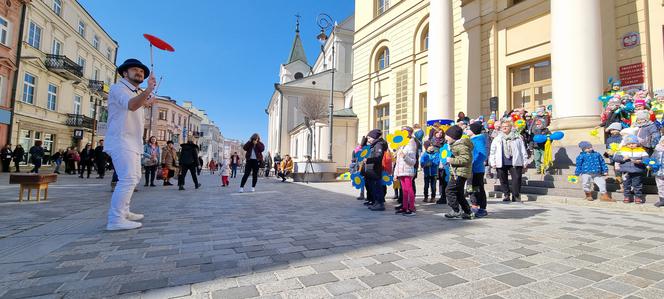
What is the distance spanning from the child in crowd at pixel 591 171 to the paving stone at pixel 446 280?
640cm

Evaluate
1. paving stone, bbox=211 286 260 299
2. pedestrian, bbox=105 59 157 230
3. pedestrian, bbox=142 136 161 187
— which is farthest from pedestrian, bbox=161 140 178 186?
paving stone, bbox=211 286 260 299

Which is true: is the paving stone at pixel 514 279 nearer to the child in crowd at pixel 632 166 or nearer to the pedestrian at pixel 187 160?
the child in crowd at pixel 632 166

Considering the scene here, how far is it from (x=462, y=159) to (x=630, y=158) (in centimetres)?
427

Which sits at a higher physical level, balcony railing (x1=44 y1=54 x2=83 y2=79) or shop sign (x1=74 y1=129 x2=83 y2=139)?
balcony railing (x1=44 y1=54 x2=83 y2=79)

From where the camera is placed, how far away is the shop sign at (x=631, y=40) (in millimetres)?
9406

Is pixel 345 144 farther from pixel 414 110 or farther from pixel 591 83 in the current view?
pixel 591 83

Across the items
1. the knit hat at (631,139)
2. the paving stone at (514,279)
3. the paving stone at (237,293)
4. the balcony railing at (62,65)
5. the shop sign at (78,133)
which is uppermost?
the balcony railing at (62,65)

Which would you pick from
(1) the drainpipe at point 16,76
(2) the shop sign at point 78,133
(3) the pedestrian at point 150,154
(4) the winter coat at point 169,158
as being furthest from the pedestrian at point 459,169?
(2) the shop sign at point 78,133

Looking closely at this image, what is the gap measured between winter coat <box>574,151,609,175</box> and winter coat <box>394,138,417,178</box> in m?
4.23

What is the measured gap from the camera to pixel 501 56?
13297 millimetres

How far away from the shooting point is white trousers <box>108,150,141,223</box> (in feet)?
12.4

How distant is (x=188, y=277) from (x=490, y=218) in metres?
4.80

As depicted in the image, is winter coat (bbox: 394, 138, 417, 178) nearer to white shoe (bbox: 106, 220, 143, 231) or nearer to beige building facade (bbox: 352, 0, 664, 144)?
white shoe (bbox: 106, 220, 143, 231)

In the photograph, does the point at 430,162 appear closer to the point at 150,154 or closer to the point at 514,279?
the point at 514,279
